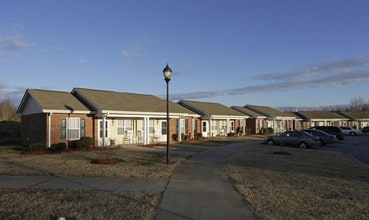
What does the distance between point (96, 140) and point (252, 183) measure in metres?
15.9

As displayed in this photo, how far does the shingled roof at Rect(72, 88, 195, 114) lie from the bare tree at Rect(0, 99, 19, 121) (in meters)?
17.9

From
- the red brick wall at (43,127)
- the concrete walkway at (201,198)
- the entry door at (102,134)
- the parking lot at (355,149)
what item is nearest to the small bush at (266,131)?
the parking lot at (355,149)

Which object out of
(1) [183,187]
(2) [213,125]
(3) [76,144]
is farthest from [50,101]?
(2) [213,125]

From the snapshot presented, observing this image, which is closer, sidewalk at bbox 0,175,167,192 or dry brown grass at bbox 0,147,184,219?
dry brown grass at bbox 0,147,184,219

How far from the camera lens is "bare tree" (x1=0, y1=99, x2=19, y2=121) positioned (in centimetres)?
4314

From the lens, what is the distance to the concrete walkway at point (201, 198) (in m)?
6.88

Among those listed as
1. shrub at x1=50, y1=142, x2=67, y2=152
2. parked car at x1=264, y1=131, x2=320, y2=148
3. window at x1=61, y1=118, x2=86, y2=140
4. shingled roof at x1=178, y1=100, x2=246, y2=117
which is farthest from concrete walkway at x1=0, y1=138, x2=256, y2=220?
shingled roof at x1=178, y1=100, x2=246, y2=117

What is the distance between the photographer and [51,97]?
2336cm

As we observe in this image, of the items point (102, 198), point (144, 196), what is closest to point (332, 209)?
point (144, 196)

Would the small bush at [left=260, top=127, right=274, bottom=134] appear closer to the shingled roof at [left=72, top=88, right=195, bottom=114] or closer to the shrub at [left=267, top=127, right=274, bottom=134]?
the shrub at [left=267, top=127, right=274, bottom=134]

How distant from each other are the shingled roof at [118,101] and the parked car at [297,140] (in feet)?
31.3

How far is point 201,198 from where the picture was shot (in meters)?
8.32

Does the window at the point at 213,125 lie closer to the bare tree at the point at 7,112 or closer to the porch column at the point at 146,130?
the porch column at the point at 146,130

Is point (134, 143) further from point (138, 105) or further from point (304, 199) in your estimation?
point (304, 199)
